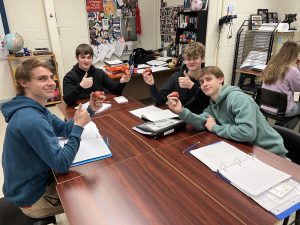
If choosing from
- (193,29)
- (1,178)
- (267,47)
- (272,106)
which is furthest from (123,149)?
(267,47)

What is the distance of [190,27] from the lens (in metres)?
4.05

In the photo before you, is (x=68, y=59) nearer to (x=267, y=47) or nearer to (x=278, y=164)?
(x=267, y=47)

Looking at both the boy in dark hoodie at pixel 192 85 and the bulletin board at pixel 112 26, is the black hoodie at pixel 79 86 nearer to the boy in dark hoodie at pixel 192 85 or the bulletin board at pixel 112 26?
the boy in dark hoodie at pixel 192 85

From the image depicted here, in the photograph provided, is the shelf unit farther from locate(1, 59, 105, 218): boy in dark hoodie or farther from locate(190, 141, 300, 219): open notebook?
locate(1, 59, 105, 218): boy in dark hoodie

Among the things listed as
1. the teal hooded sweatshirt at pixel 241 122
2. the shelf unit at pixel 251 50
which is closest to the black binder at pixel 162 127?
the teal hooded sweatshirt at pixel 241 122

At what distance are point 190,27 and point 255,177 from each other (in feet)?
11.2

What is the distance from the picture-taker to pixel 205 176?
3.85ft

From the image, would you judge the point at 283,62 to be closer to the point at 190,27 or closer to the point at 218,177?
the point at 190,27

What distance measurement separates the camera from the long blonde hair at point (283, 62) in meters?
2.65

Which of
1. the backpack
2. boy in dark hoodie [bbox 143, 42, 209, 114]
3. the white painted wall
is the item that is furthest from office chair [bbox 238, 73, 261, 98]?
boy in dark hoodie [bbox 143, 42, 209, 114]

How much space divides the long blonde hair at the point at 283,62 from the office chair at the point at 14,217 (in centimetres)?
259

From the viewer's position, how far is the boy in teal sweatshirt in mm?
1461

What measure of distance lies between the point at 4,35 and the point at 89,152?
3.53 meters

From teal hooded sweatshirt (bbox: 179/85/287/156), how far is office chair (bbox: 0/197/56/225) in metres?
1.06
